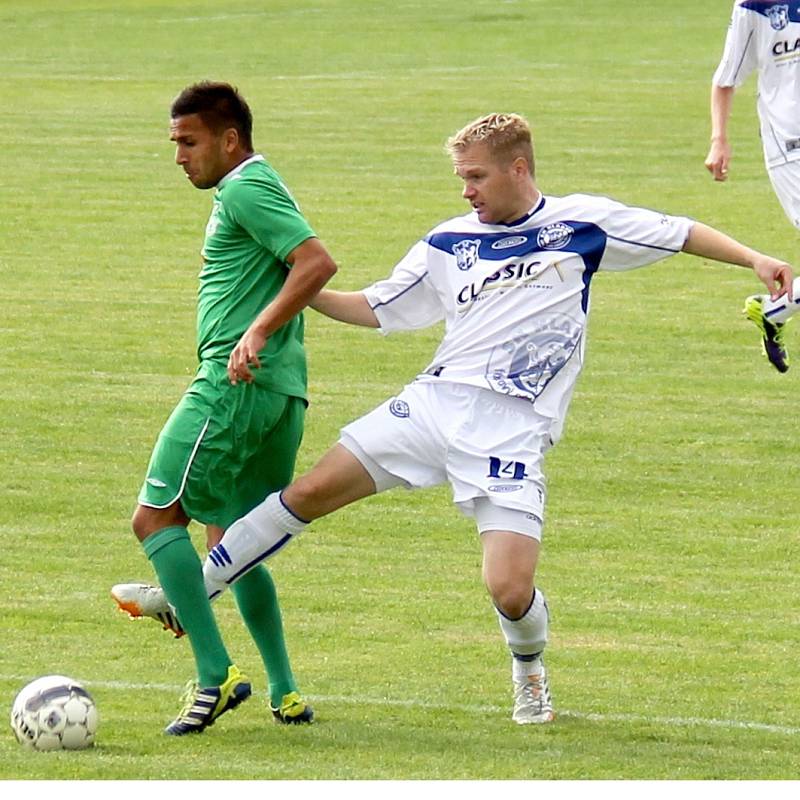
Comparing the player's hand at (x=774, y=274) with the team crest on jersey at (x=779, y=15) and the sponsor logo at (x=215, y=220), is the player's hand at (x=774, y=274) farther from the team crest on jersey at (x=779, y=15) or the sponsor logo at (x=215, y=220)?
the team crest on jersey at (x=779, y=15)

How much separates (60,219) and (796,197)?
9214 mm

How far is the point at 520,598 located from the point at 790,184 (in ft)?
16.9

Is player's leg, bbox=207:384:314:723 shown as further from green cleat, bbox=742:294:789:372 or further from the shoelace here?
green cleat, bbox=742:294:789:372

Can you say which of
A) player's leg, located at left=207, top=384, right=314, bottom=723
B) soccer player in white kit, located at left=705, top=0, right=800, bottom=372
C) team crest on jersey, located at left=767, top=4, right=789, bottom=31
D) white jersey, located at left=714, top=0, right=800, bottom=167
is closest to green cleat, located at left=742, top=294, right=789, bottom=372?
soccer player in white kit, located at left=705, top=0, right=800, bottom=372

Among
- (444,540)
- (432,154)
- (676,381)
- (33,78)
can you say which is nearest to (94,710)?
(444,540)

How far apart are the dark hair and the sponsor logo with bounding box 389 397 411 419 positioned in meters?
1.00

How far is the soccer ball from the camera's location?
6555mm

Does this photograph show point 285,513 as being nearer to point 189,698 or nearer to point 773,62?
point 189,698

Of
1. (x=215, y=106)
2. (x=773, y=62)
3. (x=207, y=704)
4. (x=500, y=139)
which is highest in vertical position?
(x=215, y=106)

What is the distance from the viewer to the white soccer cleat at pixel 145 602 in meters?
7.01

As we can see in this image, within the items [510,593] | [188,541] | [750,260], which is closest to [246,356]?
[188,541]

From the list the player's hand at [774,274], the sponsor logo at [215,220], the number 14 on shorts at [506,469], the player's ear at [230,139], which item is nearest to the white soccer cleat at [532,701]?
the number 14 on shorts at [506,469]

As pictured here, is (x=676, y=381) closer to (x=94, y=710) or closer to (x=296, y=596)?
(x=296, y=596)

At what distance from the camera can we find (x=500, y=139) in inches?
275
